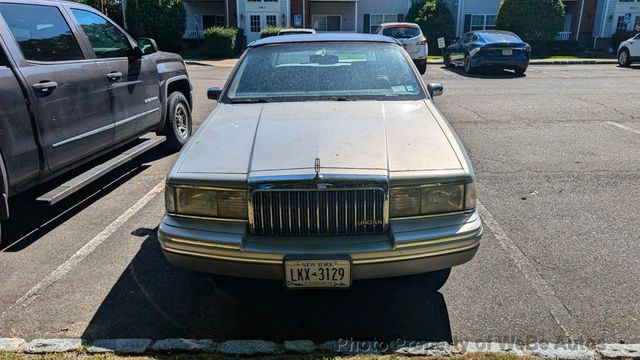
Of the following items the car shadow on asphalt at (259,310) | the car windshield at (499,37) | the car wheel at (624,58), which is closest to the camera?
the car shadow on asphalt at (259,310)

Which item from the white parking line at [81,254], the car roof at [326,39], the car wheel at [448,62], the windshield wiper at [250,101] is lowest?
the white parking line at [81,254]

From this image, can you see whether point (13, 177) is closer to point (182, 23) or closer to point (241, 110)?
point (241, 110)

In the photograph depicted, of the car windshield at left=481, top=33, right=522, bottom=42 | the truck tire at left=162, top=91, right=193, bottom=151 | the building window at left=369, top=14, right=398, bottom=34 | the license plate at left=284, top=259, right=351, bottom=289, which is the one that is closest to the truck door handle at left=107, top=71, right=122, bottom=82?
the truck tire at left=162, top=91, right=193, bottom=151

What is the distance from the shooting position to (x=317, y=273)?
2.95 meters

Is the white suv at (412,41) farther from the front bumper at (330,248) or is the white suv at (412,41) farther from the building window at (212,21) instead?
the building window at (212,21)

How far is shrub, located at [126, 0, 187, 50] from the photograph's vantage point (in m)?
28.8

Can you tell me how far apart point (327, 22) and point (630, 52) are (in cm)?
1867

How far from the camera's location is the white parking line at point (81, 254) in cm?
362

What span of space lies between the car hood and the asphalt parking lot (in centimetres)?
102

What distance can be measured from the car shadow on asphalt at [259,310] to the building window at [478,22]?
32293 millimetres

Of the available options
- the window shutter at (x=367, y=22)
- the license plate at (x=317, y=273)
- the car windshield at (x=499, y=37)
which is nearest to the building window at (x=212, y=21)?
the window shutter at (x=367, y=22)

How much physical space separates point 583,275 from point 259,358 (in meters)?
2.55

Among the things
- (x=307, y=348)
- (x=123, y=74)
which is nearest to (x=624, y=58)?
(x=123, y=74)

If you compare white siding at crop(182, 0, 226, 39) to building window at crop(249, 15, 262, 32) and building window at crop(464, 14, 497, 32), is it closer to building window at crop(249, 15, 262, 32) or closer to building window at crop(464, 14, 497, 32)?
building window at crop(249, 15, 262, 32)
